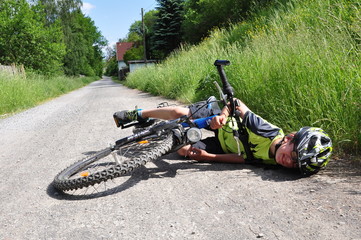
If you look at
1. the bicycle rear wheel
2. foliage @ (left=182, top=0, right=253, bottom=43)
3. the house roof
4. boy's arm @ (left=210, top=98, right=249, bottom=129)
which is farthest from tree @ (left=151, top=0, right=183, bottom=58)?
the house roof

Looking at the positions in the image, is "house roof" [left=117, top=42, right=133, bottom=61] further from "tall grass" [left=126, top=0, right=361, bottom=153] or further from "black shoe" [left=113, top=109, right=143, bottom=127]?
"black shoe" [left=113, top=109, right=143, bottom=127]

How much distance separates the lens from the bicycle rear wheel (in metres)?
2.47

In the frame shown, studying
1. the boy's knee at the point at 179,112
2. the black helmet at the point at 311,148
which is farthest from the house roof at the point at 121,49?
the black helmet at the point at 311,148

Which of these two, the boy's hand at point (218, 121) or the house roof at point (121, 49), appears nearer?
the boy's hand at point (218, 121)

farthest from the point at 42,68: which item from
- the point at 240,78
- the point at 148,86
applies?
the point at 240,78

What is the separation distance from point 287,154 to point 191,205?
0.99m

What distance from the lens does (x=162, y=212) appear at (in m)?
2.25

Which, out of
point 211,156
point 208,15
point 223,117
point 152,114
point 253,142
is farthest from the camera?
point 208,15

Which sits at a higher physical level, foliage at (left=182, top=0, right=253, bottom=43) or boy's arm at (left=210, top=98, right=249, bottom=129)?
foliage at (left=182, top=0, right=253, bottom=43)

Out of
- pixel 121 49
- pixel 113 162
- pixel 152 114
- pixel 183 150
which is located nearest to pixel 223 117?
pixel 183 150

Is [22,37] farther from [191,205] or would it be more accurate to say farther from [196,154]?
[191,205]

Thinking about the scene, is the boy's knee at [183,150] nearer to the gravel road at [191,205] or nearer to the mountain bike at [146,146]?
the gravel road at [191,205]

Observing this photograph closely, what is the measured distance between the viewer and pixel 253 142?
9.79 feet

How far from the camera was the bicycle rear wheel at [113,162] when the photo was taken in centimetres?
247
